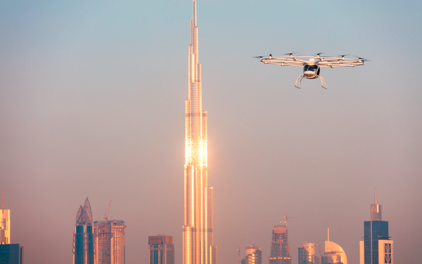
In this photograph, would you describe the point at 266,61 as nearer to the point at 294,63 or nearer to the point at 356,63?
the point at 294,63

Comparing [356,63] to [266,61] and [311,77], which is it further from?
[266,61]

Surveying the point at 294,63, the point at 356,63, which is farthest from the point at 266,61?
the point at 356,63

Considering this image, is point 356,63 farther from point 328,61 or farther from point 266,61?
point 266,61

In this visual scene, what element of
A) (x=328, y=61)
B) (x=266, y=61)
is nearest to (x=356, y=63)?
(x=328, y=61)
